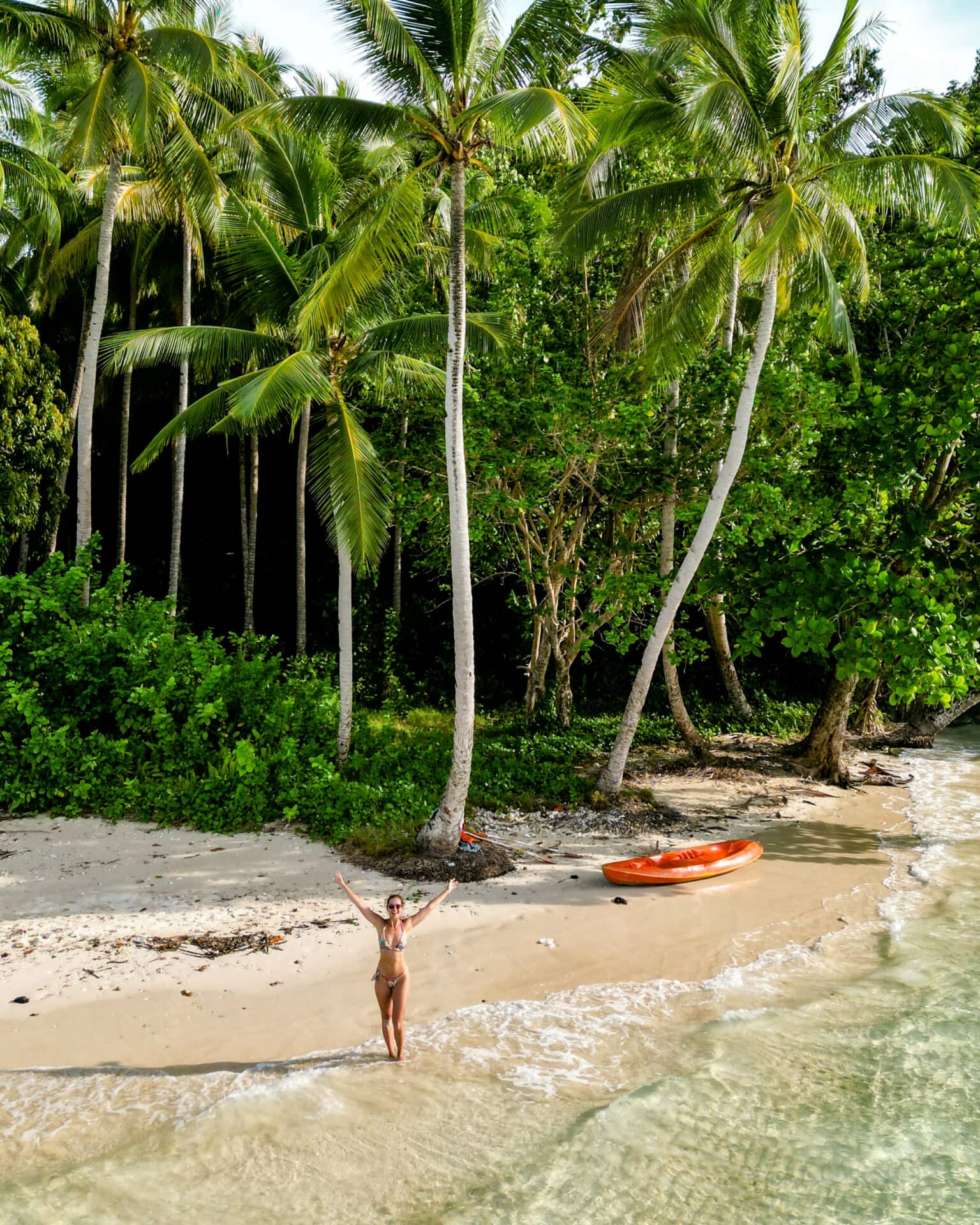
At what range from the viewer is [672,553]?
13.9 metres

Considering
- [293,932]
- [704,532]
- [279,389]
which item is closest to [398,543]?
[279,389]

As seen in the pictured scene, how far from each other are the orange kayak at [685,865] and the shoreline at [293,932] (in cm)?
14

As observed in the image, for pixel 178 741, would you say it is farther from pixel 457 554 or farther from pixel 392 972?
pixel 392 972

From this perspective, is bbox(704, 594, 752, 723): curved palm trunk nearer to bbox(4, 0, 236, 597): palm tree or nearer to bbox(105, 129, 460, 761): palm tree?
bbox(105, 129, 460, 761): palm tree

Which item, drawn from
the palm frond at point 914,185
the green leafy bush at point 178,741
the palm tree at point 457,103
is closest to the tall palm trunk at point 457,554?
the palm tree at point 457,103

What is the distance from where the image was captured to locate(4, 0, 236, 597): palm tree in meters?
12.2

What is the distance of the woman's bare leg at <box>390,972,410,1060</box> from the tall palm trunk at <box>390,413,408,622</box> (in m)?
9.46

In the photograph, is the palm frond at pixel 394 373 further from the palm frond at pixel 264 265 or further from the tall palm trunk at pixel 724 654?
the tall palm trunk at pixel 724 654

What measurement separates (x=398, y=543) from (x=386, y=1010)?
1180 cm

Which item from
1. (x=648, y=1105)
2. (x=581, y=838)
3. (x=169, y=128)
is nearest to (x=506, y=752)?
(x=581, y=838)

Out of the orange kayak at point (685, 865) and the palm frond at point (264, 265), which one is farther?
the palm frond at point (264, 265)

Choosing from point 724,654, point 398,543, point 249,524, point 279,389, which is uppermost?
point 279,389

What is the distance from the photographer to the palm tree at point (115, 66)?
12.2m

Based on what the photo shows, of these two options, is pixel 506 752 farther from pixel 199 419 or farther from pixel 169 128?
pixel 169 128
